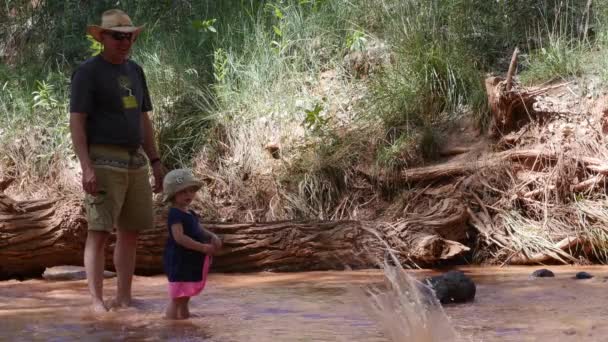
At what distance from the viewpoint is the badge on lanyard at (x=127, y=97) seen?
5871 millimetres

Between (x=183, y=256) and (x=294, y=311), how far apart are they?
2.66 feet

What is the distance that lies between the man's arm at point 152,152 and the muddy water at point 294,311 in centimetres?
83

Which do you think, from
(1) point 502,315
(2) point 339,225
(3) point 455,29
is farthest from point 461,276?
(3) point 455,29

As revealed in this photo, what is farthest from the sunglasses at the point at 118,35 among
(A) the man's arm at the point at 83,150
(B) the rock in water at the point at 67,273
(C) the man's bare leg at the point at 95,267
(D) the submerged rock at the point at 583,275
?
(D) the submerged rock at the point at 583,275

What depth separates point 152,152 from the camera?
251 inches

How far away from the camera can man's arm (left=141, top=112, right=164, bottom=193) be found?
6223mm

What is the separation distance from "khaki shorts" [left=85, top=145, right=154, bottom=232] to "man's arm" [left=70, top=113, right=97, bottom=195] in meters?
0.10

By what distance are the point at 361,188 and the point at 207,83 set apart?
2.88 m

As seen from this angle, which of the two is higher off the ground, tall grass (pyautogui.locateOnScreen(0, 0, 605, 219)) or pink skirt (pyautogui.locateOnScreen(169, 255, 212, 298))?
tall grass (pyautogui.locateOnScreen(0, 0, 605, 219))

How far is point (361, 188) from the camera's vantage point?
914cm

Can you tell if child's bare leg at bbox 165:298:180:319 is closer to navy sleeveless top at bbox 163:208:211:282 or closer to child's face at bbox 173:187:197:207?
navy sleeveless top at bbox 163:208:211:282

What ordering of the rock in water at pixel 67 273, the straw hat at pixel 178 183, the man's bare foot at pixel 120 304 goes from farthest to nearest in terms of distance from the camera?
the rock in water at pixel 67 273
the man's bare foot at pixel 120 304
the straw hat at pixel 178 183

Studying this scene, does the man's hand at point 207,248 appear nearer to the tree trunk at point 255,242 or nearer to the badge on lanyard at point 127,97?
the badge on lanyard at point 127,97

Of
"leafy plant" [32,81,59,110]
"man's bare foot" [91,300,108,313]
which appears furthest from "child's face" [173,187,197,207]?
"leafy plant" [32,81,59,110]
